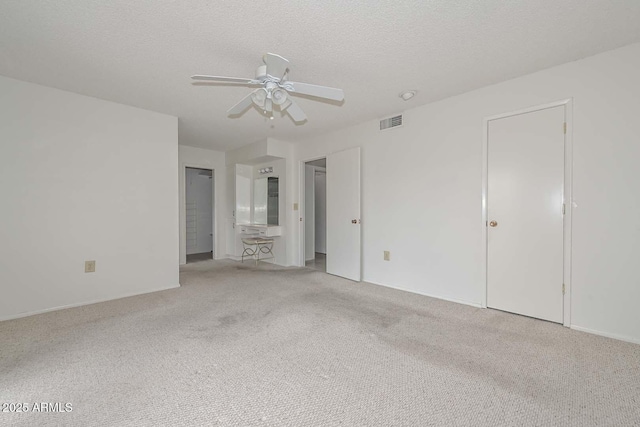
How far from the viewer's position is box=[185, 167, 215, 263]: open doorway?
6.86 metres

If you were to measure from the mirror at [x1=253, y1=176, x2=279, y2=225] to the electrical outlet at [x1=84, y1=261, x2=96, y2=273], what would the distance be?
2.96m

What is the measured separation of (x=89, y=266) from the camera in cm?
323

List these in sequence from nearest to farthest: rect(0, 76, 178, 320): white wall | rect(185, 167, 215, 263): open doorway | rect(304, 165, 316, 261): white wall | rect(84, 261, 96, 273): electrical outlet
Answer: rect(0, 76, 178, 320): white wall → rect(84, 261, 96, 273): electrical outlet → rect(304, 165, 316, 261): white wall → rect(185, 167, 215, 263): open doorway

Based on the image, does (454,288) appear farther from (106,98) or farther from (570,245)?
(106,98)

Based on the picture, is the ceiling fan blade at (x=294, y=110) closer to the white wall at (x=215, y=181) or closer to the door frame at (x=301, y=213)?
the door frame at (x=301, y=213)

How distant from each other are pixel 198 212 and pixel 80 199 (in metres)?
3.92

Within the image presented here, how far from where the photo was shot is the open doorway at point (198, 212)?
686 centimetres

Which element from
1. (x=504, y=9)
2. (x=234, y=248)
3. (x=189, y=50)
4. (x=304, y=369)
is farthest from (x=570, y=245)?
(x=234, y=248)

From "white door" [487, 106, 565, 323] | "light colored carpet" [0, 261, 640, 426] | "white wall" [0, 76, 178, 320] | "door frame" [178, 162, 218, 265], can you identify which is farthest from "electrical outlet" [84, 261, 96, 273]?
"white door" [487, 106, 565, 323]

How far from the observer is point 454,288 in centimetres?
325

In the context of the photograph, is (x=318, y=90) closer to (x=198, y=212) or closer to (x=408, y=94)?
(x=408, y=94)

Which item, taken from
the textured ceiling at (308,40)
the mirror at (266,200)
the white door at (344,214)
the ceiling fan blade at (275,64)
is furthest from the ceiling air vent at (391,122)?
the mirror at (266,200)

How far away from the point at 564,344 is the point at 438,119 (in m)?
2.51

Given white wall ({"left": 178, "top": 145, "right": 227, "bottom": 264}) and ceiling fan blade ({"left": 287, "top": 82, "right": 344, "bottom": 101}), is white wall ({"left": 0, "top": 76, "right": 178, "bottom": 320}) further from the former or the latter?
ceiling fan blade ({"left": 287, "top": 82, "right": 344, "bottom": 101})
